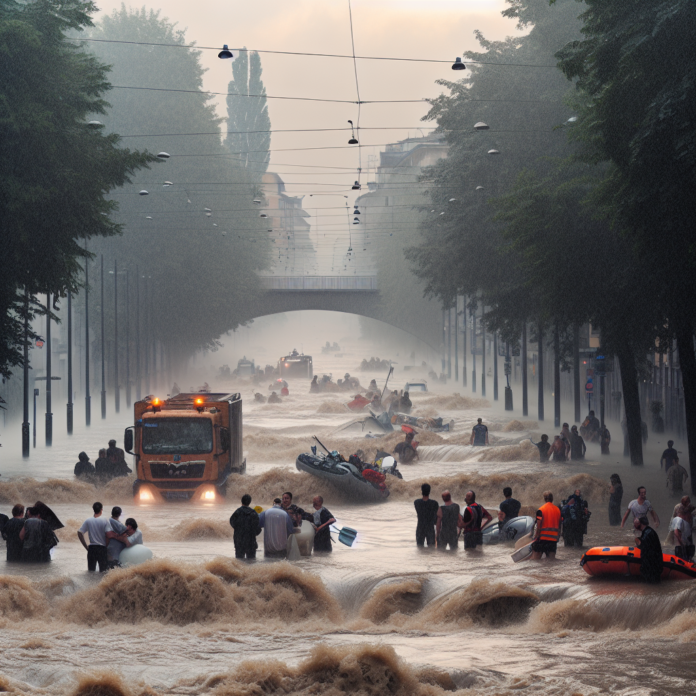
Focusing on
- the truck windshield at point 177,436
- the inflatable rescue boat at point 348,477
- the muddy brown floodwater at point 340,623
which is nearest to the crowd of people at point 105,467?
the truck windshield at point 177,436

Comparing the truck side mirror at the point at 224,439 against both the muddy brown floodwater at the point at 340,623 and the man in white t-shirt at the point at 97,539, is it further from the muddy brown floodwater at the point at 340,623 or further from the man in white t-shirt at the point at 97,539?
the man in white t-shirt at the point at 97,539

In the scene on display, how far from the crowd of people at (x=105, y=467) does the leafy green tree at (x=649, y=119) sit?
1537cm

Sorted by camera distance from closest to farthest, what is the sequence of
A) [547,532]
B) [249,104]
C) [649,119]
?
[547,532] < [649,119] < [249,104]

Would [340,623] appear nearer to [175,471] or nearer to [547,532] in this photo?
[547,532]

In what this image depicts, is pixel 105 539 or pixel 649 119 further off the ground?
pixel 649 119

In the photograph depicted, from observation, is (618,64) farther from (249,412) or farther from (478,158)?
(249,412)

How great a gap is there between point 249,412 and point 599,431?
28.7 m

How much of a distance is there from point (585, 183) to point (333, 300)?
233ft

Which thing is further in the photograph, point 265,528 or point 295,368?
point 295,368

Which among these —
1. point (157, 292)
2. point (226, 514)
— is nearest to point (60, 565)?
point (226, 514)

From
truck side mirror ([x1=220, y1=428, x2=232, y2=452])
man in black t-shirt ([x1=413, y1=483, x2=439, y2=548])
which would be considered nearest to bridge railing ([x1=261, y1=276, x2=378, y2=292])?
truck side mirror ([x1=220, y1=428, x2=232, y2=452])

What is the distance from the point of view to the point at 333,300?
100750mm

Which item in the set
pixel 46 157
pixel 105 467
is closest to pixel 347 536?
pixel 105 467

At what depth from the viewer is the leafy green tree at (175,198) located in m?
77.0
